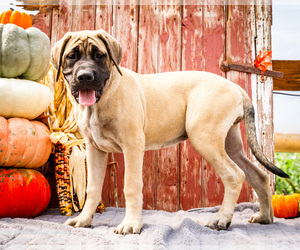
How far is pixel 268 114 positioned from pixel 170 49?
146cm

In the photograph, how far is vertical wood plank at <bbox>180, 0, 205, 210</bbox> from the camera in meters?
3.58

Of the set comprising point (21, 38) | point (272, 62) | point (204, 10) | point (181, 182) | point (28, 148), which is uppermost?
point (204, 10)

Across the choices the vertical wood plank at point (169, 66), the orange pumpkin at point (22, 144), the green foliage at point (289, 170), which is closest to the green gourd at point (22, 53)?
the orange pumpkin at point (22, 144)

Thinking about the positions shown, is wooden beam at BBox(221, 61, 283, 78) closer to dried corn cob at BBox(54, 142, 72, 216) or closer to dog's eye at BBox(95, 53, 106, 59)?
dog's eye at BBox(95, 53, 106, 59)

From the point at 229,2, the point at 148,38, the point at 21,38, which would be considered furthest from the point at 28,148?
the point at 229,2

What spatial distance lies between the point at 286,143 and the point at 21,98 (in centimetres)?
351

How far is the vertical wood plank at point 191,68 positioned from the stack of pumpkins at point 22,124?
5.07 ft

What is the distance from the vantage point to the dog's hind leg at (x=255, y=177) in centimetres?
270

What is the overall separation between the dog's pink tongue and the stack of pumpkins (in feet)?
3.24

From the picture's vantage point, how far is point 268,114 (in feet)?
12.3

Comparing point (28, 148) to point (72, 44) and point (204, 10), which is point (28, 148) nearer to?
point (72, 44)

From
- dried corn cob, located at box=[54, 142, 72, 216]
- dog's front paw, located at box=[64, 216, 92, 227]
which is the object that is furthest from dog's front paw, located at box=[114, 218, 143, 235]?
dried corn cob, located at box=[54, 142, 72, 216]

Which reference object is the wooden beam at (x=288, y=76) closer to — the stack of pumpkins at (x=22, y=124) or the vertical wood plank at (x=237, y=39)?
the vertical wood plank at (x=237, y=39)

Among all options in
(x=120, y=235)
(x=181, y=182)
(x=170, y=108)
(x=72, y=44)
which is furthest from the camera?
(x=181, y=182)
